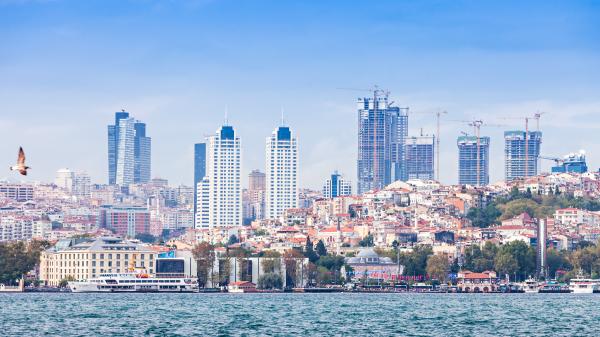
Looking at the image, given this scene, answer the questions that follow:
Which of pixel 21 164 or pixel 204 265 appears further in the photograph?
pixel 204 265

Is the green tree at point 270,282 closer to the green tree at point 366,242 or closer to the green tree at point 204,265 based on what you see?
the green tree at point 204,265

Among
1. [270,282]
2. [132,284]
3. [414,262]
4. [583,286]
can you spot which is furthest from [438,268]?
[132,284]

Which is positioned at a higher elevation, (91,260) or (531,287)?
(91,260)

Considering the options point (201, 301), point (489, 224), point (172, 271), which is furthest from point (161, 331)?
point (489, 224)

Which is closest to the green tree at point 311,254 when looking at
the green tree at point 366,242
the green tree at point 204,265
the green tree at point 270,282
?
the green tree at point 204,265

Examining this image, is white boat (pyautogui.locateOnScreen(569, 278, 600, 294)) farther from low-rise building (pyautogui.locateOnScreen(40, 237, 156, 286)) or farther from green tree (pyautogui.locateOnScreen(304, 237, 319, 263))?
low-rise building (pyautogui.locateOnScreen(40, 237, 156, 286))

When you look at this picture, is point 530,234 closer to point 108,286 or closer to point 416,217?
point 416,217

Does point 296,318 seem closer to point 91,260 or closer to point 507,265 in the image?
point 507,265
